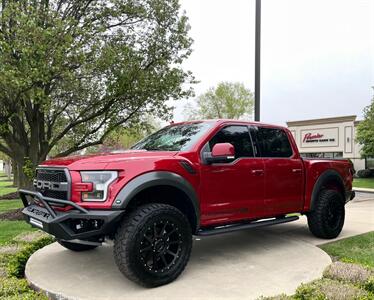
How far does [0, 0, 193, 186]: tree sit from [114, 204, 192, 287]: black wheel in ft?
19.4

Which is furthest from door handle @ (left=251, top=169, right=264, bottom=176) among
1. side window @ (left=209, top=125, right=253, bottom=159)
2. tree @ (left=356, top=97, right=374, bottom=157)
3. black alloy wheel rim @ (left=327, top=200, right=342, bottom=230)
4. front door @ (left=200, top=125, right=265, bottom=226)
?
tree @ (left=356, top=97, right=374, bottom=157)

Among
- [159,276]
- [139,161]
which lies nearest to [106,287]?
[159,276]

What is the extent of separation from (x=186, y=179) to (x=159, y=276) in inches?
43.6

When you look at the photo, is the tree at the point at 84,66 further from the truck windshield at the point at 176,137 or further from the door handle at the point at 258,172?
the door handle at the point at 258,172

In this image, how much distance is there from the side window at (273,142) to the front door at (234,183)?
0.85ft

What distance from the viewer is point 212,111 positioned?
4769 centimetres

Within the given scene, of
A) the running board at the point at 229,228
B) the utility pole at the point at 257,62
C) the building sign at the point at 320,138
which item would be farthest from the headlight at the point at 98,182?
the building sign at the point at 320,138

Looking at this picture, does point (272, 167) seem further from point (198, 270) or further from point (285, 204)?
point (198, 270)

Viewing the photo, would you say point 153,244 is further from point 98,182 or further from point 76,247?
point 76,247

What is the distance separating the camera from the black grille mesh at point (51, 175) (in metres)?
4.18

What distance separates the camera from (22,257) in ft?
17.9

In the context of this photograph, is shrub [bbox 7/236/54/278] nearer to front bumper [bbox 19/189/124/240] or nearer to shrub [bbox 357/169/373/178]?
front bumper [bbox 19/189/124/240]

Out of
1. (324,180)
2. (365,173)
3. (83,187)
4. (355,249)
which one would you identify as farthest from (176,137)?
(365,173)

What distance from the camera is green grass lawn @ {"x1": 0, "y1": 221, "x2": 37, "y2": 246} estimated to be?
22.4 ft
